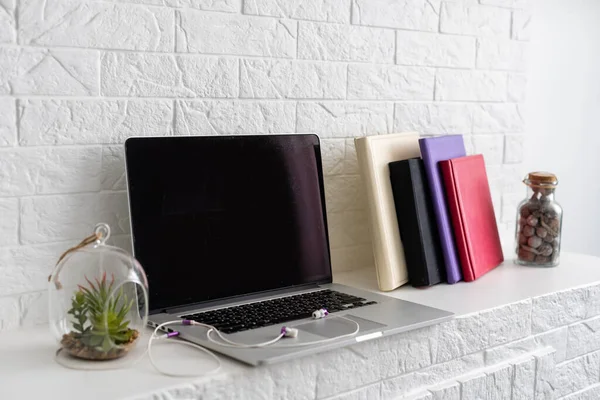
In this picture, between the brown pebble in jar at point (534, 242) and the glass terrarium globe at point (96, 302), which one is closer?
the glass terrarium globe at point (96, 302)

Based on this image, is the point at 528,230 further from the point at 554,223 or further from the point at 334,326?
the point at 334,326

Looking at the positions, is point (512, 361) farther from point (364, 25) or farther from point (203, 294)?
point (364, 25)

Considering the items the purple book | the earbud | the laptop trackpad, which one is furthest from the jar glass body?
the earbud

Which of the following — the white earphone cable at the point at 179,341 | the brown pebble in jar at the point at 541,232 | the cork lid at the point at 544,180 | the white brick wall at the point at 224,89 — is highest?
the white brick wall at the point at 224,89

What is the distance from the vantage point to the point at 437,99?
171cm

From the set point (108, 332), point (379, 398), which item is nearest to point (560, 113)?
point (379, 398)

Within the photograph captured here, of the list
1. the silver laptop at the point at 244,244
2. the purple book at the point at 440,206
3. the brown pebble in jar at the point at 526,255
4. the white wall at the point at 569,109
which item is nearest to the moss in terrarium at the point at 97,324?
the silver laptop at the point at 244,244

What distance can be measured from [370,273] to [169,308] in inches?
19.8

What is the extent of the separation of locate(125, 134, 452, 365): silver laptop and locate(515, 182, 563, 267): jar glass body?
0.45m

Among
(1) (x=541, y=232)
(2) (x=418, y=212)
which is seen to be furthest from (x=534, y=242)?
(2) (x=418, y=212)

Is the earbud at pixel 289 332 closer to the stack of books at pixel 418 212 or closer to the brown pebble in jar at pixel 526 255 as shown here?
the stack of books at pixel 418 212

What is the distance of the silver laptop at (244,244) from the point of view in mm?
1170

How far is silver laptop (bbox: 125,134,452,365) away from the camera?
1170 millimetres

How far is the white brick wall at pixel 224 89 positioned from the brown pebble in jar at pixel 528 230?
25 cm
